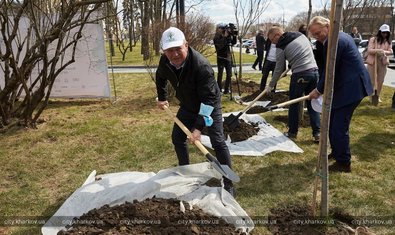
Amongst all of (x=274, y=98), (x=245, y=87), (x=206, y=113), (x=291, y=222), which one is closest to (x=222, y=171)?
(x=206, y=113)

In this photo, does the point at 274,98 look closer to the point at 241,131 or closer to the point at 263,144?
the point at 241,131

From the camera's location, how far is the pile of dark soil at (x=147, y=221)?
241 cm

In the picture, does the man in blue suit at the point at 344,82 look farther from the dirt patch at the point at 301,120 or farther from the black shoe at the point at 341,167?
the dirt patch at the point at 301,120

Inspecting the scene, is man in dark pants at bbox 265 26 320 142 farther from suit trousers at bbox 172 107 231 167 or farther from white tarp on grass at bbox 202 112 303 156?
suit trousers at bbox 172 107 231 167

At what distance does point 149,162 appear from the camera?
13.2 feet

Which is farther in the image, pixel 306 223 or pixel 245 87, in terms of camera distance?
pixel 245 87

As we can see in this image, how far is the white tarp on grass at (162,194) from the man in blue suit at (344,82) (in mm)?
1366

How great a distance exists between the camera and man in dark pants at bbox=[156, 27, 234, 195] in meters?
2.59

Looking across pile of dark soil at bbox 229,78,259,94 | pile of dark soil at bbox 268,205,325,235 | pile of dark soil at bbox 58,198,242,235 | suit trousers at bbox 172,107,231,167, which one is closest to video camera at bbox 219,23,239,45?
pile of dark soil at bbox 229,78,259,94

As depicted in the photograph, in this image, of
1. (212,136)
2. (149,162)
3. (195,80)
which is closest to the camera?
(195,80)

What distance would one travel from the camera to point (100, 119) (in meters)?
5.98

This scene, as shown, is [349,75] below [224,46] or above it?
below

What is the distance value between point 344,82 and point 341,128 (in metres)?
0.46

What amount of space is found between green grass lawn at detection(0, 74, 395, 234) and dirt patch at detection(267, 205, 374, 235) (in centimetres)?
11
